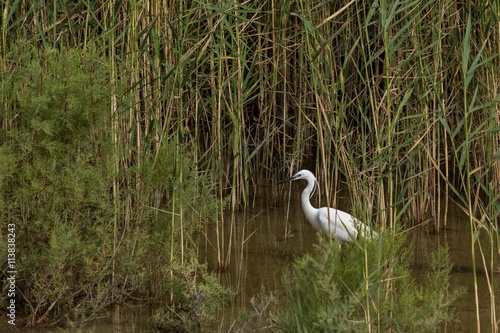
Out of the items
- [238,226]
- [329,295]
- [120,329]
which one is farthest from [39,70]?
[238,226]

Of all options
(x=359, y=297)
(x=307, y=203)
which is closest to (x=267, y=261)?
(x=307, y=203)

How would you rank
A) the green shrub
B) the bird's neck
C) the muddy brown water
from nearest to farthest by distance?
1. the green shrub
2. the muddy brown water
3. the bird's neck

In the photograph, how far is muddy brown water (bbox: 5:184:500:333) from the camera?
13.1ft

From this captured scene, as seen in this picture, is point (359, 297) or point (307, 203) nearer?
point (359, 297)

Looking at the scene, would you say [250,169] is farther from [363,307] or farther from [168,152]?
[363,307]

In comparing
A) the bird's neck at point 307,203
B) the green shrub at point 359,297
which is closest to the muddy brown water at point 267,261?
the bird's neck at point 307,203

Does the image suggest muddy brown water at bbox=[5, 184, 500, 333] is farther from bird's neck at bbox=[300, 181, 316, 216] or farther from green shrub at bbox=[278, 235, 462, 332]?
green shrub at bbox=[278, 235, 462, 332]

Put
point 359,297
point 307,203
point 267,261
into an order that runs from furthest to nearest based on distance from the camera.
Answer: point 307,203
point 267,261
point 359,297

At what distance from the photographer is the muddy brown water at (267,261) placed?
13.1ft

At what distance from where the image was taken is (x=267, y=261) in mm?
5230

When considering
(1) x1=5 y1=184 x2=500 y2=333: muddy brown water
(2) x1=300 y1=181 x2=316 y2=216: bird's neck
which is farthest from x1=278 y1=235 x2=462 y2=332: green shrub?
(2) x1=300 y1=181 x2=316 y2=216: bird's neck

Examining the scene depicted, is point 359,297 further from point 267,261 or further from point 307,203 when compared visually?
point 307,203

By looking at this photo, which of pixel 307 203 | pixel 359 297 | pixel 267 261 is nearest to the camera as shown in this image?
pixel 359 297

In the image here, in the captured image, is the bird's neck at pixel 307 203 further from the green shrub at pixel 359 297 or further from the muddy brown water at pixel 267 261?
the green shrub at pixel 359 297
